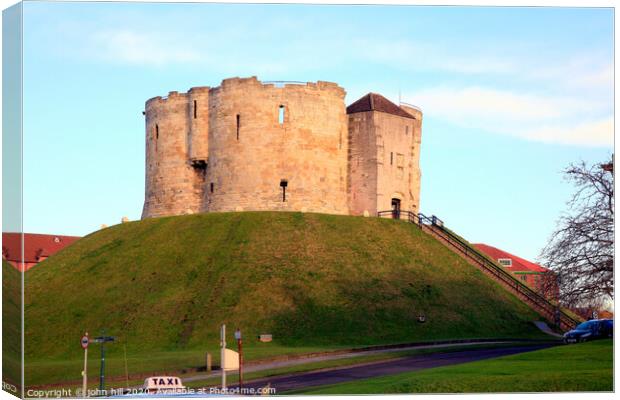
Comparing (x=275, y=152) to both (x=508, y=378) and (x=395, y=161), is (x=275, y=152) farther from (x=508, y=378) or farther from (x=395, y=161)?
(x=508, y=378)

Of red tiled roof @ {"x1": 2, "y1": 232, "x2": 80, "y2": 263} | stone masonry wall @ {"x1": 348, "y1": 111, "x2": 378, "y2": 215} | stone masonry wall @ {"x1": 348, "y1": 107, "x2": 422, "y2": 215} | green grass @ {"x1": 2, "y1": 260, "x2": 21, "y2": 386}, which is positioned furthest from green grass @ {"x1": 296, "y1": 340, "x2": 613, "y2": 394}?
red tiled roof @ {"x1": 2, "y1": 232, "x2": 80, "y2": 263}

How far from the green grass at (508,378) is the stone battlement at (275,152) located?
107 ft

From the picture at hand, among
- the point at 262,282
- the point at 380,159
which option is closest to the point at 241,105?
the point at 380,159

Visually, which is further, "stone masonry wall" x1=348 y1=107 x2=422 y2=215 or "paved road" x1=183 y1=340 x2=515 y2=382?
"stone masonry wall" x1=348 y1=107 x2=422 y2=215

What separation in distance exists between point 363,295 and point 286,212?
11768 mm

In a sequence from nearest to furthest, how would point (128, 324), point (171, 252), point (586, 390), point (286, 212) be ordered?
1. point (586, 390)
2. point (128, 324)
3. point (171, 252)
4. point (286, 212)

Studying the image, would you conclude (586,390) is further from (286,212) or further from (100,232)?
(100,232)

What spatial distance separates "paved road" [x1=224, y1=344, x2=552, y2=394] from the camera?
119 ft

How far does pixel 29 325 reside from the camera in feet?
182

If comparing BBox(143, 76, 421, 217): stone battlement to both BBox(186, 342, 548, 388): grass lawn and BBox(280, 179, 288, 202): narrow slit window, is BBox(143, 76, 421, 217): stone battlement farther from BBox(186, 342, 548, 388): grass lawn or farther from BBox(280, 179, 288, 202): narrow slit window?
BBox(186, 342, 548, 388): grass lawn

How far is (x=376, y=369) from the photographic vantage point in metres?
41.3

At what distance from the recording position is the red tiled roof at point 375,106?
7231cm

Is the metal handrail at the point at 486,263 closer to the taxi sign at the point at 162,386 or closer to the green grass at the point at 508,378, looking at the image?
the green grass at the point at 508,378

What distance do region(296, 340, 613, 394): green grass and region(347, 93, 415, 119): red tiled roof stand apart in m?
36.8
